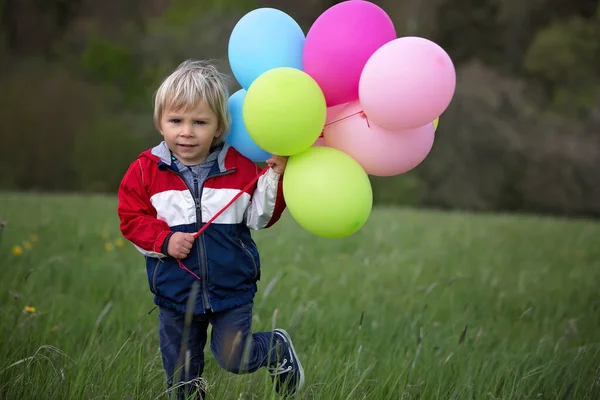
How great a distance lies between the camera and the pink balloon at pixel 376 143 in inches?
81.3

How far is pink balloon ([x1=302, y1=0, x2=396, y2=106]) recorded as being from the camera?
2010mm

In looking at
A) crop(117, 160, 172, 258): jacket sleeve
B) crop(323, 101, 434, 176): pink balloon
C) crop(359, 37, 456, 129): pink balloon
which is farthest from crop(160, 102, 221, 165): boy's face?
crop(359, 37, 456, 129): pink balloon

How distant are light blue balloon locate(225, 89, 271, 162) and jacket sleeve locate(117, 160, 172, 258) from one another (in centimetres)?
34

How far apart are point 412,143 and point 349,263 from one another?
280 cm

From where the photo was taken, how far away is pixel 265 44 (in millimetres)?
2148

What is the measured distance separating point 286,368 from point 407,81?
111 centimetres

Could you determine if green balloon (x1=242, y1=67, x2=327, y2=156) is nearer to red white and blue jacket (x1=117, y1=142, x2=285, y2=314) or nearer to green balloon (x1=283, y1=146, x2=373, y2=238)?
green balloon (x1=283, y1=146, x2=373, y2=238)

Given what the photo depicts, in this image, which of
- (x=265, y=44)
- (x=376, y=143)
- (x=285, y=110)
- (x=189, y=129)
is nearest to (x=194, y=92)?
(x=189, y=129)

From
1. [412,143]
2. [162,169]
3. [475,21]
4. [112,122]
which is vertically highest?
[475,21]

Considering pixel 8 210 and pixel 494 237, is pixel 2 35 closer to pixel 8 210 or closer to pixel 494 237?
pixel 8 210

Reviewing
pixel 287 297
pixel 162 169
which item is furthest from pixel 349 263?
pixel 162 169

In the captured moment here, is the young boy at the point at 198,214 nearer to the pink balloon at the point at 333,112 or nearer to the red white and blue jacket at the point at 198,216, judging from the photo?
the red white and blue jacket at the point at 198,216

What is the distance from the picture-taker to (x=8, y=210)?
21.8ft

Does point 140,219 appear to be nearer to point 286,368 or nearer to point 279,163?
point 279,163
